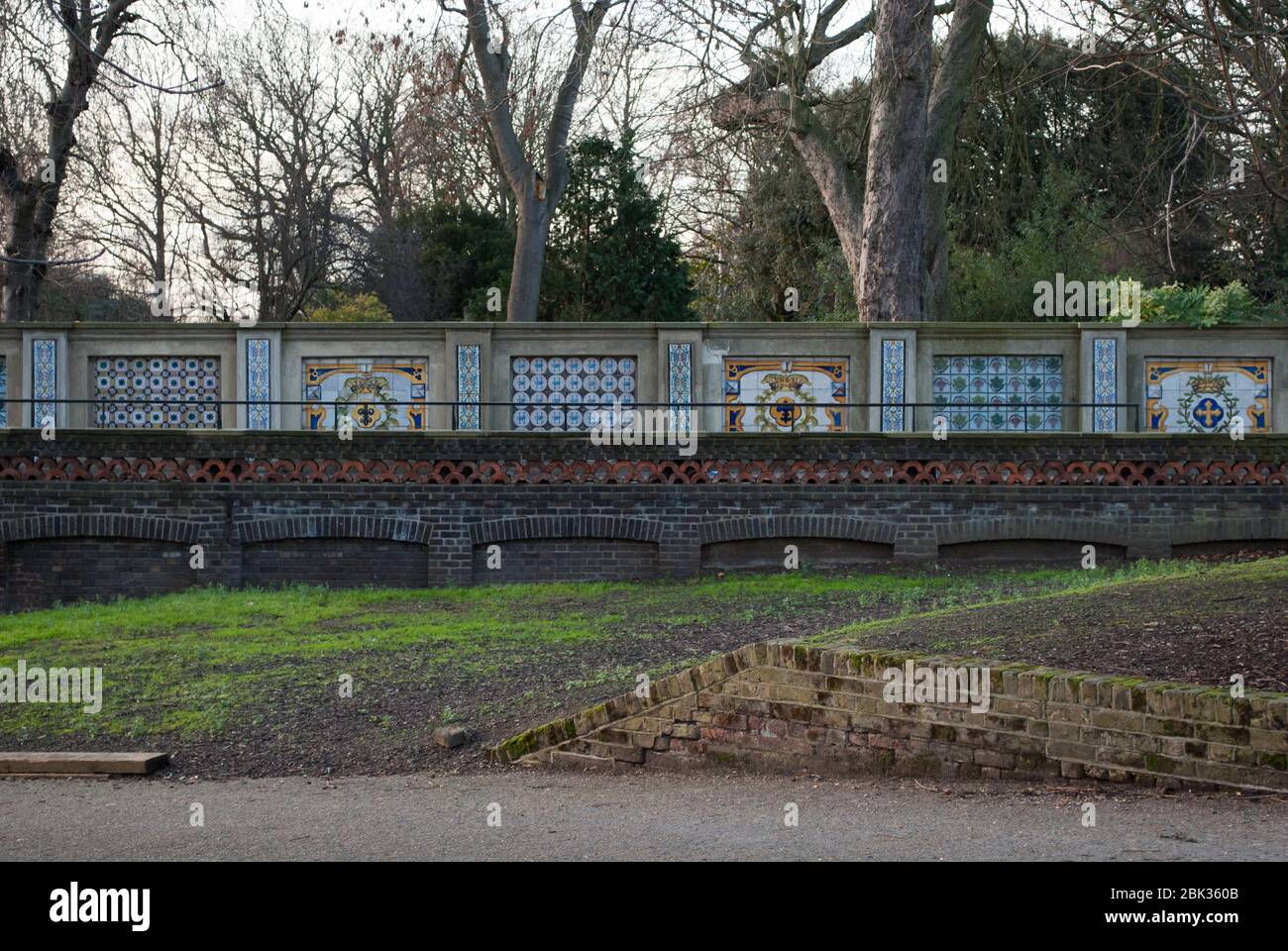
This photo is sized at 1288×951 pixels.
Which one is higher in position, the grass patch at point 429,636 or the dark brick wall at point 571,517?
the dark brick wall at point 571,517

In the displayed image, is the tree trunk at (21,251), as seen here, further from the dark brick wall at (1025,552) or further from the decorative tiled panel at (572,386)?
the dark brick wall at (1025,552)

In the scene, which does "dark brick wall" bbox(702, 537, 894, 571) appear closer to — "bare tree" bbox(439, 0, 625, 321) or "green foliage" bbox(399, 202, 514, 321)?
"bare tree" bbox(439, 0, 625, 321)

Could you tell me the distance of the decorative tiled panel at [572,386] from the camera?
18.0 metres

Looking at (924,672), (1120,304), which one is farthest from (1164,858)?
(1120,304)

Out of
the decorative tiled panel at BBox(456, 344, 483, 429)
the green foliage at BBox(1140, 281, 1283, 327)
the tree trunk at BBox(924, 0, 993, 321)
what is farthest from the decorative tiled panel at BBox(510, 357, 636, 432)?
the green foliage at BBox(1140, 281, 1283, 327)

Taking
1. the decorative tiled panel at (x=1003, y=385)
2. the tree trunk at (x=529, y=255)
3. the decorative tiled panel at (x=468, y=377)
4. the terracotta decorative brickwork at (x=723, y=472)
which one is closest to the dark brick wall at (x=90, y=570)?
the terracotta decorative brickwork at (x=723, y=472)

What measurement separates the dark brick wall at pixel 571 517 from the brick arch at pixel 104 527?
16 millimetres

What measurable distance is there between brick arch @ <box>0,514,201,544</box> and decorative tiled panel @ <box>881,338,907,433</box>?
8.40 meters

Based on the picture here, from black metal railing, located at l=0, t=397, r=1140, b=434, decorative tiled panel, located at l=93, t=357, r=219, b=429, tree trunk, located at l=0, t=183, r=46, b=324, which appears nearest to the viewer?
black metal railing, located at l=0, t=397, r=1140, b=434

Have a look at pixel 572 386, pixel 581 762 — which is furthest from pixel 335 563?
pixel 581 762

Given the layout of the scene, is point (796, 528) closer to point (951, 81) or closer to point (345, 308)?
point (951, 81)

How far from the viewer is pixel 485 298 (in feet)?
106

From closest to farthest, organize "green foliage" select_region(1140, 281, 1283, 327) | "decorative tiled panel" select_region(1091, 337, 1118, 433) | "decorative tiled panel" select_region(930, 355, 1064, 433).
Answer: "decorative tiled panel" select_region(1091, 337, 1118, 433)
"decorative tiled panel" select_region(930, 355, 1064, 433)
"green foliage" select_region(1140, 281, 1283, 327)

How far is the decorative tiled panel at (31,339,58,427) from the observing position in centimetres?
1822
